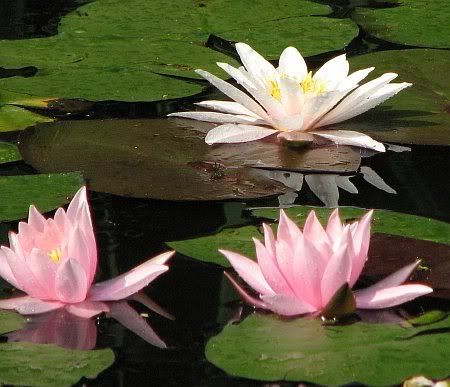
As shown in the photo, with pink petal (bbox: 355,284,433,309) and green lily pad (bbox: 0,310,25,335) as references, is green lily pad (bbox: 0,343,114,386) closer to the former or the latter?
green lily pad (bbox: 0,310,25,335)

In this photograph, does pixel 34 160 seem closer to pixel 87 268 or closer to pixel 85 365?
pixel 87 268

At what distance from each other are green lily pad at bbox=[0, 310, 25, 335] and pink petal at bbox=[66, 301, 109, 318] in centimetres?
9

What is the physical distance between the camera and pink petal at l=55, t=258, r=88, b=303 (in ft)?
5.48

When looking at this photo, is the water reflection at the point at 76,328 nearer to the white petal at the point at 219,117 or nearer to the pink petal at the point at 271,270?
the pink petal at the point at 271,270

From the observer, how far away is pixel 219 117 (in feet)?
8.87

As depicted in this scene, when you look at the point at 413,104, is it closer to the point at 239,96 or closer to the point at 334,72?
the point at 334,72

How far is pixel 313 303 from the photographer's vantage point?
1.67 metres

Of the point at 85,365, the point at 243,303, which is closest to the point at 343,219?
the point at 243,303

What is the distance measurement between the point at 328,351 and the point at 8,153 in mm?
1245

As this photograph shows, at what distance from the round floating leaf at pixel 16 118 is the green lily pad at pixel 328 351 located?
1272 millimetres

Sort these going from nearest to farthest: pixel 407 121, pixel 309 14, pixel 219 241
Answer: pixel 219 241 → pixel 407 121 → pixel 309 14

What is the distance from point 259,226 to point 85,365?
0.61m

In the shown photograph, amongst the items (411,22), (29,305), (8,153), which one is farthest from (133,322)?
(411,22)

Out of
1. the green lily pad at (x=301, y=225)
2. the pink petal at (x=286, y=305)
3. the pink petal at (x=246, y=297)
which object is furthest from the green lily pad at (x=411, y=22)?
the pink petal at (x=286, y=305)
